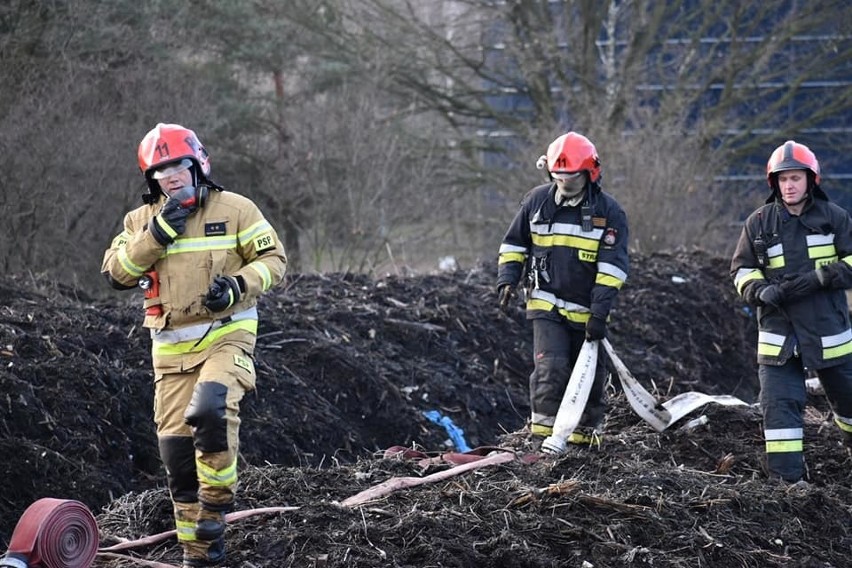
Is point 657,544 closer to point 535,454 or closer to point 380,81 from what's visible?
point 535,454

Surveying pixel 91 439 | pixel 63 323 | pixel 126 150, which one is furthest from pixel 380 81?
pixel 91 439

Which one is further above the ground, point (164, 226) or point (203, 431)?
point (164, 226)

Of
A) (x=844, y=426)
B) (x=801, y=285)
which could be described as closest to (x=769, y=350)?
(x=801, y=285)

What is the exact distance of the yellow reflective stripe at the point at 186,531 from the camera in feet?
17.7

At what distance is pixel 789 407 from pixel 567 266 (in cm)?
164

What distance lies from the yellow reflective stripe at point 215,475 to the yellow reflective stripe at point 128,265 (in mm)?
938

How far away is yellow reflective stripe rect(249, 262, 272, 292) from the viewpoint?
5559 millimetres

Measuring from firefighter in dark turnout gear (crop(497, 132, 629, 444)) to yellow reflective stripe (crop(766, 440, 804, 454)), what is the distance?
111 centimetres

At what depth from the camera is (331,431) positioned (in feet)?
29.9

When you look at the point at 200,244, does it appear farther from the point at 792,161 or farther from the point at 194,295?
the point at 792,161

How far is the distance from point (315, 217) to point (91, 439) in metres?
12.2

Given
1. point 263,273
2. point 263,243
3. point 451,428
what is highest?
point 263,243

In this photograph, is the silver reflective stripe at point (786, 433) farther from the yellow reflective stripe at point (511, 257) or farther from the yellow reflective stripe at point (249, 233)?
the yellow reflective stripe at point (249, 233)

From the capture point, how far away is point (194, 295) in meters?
5.54
